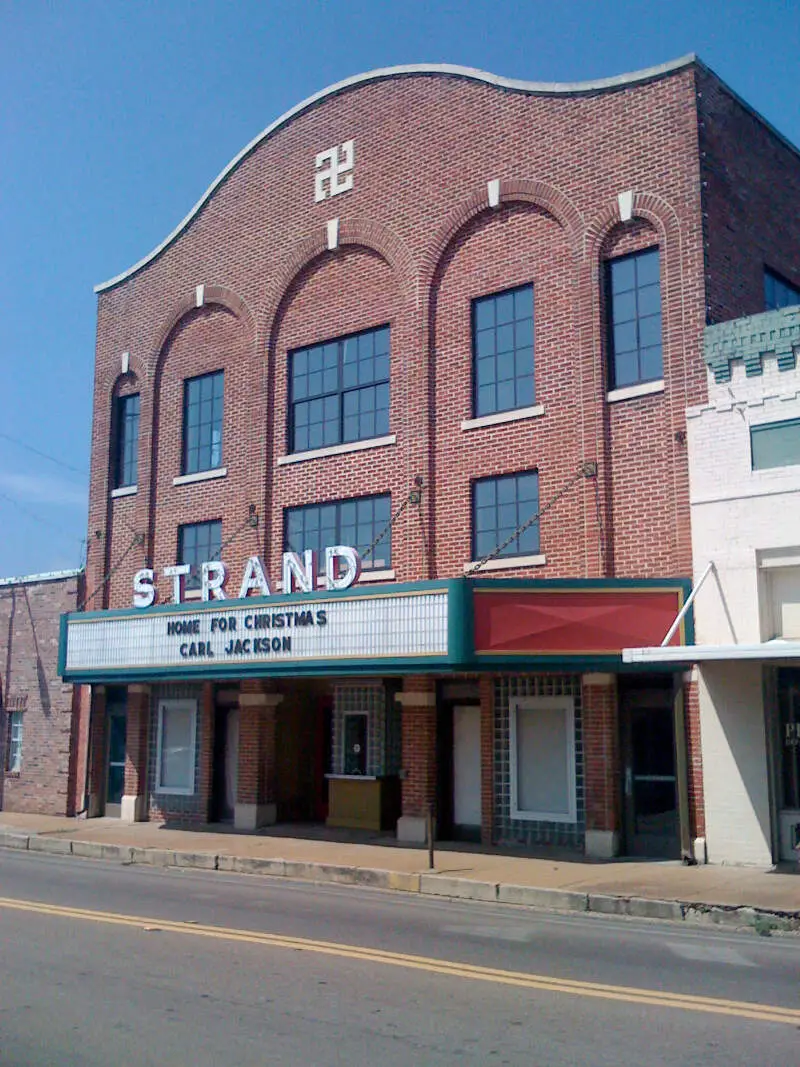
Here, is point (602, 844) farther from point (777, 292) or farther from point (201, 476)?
point (201, 476)

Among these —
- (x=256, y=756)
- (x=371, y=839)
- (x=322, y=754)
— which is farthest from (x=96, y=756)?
(x=371, y=839)

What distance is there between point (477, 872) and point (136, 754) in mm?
11232

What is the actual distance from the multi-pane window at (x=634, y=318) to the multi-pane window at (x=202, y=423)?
965cm

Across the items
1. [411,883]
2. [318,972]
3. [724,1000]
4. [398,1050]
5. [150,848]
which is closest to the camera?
[398,1050]

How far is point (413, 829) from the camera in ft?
64.4

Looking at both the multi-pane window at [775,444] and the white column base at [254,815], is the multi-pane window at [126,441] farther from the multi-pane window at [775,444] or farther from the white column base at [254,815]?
the multi-pane window at [775,444]

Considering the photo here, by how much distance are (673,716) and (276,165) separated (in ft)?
47.3

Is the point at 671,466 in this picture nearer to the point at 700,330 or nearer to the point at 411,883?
the point at 700,330

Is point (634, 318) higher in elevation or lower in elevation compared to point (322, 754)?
higher

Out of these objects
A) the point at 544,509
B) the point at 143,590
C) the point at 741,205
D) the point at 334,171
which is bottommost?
the point at 143,590

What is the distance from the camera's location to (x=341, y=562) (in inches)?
796

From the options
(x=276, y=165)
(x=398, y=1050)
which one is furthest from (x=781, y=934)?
(x=276, y=165)

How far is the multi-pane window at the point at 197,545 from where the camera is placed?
2411 centimetres

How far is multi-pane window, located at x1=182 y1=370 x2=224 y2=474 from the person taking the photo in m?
24.7
